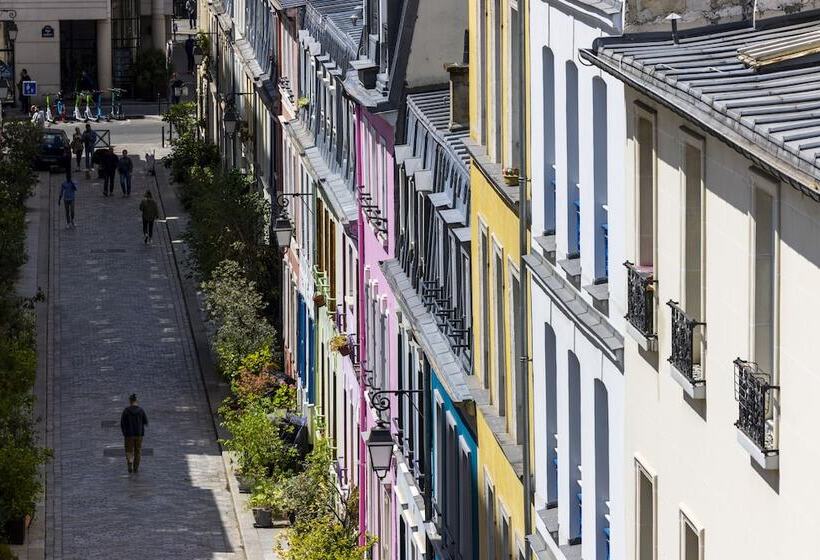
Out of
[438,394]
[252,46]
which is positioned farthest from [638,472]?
[252,46]

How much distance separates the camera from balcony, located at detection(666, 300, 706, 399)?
43.5ft

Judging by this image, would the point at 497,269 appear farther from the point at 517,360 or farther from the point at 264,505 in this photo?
the point at 264,505

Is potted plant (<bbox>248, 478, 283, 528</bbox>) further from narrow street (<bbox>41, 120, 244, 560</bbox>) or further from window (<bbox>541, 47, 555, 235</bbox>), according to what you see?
window (<bbox>541, 47, 555, 235</bbox>)

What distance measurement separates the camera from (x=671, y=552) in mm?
14148

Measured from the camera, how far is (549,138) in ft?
58.7

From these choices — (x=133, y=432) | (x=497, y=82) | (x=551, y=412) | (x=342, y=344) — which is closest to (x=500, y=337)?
(x=497, y=82)

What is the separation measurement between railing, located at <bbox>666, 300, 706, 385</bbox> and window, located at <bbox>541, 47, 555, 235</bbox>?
410cm

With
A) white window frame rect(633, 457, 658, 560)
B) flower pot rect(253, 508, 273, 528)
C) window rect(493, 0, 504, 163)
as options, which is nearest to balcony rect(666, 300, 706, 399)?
white window frame rect(633, 457, 658, 560)

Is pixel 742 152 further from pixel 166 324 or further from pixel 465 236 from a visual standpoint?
pixel 166 324

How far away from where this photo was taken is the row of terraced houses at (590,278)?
1185 cm

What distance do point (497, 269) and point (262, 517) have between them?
53.1 ft

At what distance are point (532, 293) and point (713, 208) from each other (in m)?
6.22

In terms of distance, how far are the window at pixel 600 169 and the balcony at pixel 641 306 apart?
3.67 feet

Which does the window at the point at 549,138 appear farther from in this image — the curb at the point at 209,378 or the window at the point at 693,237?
the curb at the point at 209,378
